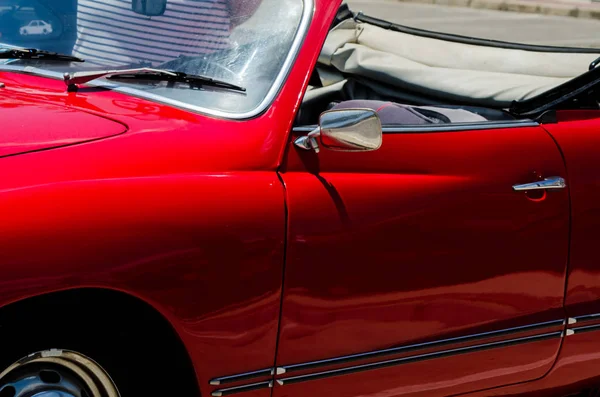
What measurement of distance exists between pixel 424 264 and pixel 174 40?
1.04 metres

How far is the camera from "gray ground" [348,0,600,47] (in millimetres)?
3676

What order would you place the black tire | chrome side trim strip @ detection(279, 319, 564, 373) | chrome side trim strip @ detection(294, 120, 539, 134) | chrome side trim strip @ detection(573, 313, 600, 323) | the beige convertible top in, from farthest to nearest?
the beige convertible top → chrome side trim strip @ detection(573, 313, 600, 323) → chrome side trim strip @ detection(294, 120, 539, 134) → chrome side trim strip @ detection(279, 319, 564, 373) → the black tire

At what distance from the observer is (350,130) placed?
2209mm

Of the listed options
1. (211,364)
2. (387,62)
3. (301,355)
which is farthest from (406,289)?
(387,62)

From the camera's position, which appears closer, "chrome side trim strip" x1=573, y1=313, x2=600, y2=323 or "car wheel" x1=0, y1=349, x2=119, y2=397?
"car wheel" x1=0, y1=349, x2=119, y2=397

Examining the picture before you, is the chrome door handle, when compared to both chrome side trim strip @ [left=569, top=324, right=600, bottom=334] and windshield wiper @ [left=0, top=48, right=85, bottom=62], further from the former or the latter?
windshield wiper @ [left=0, top=48, right=85, bottom=62]

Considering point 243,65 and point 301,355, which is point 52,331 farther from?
point 243,65

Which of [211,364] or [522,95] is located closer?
[211,364]

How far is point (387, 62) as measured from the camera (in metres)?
3.27

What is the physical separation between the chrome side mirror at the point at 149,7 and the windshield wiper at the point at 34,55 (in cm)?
25

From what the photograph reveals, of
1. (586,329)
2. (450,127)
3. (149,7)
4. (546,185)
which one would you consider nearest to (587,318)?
(586,329)

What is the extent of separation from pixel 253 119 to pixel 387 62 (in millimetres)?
1122

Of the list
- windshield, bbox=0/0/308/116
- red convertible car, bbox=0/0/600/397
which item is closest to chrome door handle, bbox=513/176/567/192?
red convertible car, bbox=0/0/600/397

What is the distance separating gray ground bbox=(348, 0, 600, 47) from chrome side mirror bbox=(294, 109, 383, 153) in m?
1.73
